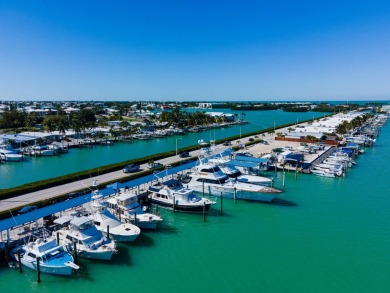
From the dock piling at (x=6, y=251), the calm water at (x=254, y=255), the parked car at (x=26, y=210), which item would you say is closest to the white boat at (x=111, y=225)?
the calm water at (x=254, y=255)

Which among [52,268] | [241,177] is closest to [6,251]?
[52,268]

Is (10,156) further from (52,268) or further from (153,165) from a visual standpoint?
(52,268)

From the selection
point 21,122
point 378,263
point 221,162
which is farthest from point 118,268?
point 21,122

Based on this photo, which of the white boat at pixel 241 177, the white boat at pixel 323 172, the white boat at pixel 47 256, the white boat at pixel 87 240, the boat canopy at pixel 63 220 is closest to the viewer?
the white boat at pixel 47 256

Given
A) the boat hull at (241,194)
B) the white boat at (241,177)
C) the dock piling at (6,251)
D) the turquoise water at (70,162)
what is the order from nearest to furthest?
1. the dock piling at (6,251)
2. the boat hull at (241,194)
3. the white boat at (241,177)
4. the turquoise water at (70,162)

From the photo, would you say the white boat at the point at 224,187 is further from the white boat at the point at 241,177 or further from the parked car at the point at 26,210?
the parked car at the point at 26,210

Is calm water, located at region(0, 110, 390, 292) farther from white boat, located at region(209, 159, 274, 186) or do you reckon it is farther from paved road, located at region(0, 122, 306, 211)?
paved road, located at region(0, 122, 306, 211)
